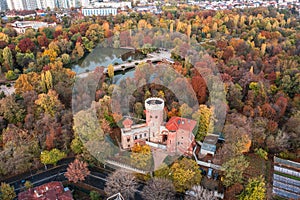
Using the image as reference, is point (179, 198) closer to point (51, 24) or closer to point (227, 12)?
point (51, 24)

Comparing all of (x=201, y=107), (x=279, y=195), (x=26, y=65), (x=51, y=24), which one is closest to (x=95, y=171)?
(x=201, y=107)

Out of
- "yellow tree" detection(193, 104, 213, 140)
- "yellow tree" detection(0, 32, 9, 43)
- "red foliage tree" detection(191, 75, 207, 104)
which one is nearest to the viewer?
"yellow tree" detection(193, 104, 213, 140)

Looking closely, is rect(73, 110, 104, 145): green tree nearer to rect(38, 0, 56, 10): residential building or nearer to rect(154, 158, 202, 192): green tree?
rect(154, 158, 202, 192): green tree

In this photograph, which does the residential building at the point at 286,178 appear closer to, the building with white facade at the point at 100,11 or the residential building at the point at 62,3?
the building with white facade at the point at 100,11

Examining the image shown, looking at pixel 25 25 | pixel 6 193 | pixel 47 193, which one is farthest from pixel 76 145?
pixel 25 25

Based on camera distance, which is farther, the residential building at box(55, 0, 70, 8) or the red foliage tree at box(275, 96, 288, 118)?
the residential building at box(55, 0, 70, 8)

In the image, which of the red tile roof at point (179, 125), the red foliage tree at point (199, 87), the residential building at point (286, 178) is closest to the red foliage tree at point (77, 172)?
the red tile roof at point (179, 125)

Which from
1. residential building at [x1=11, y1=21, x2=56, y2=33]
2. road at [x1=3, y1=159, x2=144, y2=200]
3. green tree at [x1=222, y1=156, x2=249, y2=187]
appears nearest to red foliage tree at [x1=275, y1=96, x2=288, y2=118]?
green tree at [x1=222, y1=156, x2=249, y2=187]
